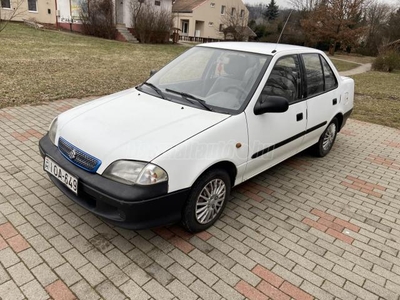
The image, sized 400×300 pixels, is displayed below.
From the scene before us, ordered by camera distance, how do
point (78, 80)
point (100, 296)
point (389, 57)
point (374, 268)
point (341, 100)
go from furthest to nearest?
point (389, 57)
point (78, 80)
point (341, 100)
point (374, 268)
point (100, 296)

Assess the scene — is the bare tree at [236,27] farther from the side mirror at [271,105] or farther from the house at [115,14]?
the side mirror at [271,105]

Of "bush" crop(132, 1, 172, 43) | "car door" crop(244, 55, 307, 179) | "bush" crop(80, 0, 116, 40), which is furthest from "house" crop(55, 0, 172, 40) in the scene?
"car door" crop(244, 55, 307, 179)

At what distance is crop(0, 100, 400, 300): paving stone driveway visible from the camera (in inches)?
95.1

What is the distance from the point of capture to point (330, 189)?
4188 mm

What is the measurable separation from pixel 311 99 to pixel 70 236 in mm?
3314

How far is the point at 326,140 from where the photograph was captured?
5.11 metres

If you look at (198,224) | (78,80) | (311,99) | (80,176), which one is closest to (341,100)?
(311,99)

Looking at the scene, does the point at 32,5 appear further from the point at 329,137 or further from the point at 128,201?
the point at 128,201

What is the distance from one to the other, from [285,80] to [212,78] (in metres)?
0.89

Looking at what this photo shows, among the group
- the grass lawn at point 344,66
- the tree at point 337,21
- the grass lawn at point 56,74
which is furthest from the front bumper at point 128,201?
the tree at point 337,21

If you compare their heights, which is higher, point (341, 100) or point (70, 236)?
point (341, 100)

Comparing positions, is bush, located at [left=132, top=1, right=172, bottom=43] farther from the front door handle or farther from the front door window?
the front door handle

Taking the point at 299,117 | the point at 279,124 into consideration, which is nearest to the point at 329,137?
the point at 299,117

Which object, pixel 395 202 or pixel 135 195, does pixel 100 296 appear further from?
pixel 395 202
